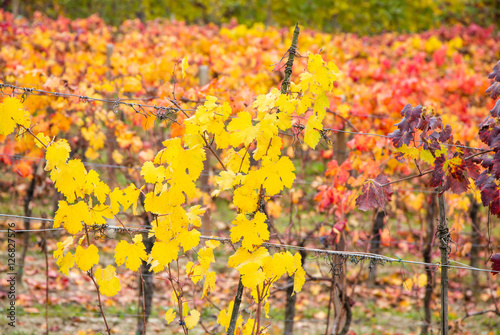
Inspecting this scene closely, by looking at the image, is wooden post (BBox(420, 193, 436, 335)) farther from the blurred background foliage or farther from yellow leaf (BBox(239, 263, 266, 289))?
the blurred background foliage

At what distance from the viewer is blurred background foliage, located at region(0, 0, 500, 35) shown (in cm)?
1811

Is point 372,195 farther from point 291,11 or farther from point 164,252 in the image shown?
point 291,11

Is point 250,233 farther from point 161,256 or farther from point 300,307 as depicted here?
point 300,307

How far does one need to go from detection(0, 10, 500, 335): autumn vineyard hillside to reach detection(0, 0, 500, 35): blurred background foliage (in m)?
9.94

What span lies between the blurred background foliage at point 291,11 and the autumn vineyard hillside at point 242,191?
32.6 ft

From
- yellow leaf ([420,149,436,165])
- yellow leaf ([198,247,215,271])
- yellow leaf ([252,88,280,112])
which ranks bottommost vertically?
yellow leaf ([198,247,215,271])

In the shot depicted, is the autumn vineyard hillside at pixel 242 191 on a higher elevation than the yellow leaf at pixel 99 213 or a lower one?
higher

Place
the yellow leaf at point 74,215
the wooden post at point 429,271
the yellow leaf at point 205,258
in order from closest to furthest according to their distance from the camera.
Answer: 1. the yellow leaf at point 74,215
2. the yellow leaf at point 205,258
3. the wooden post at point 429,271

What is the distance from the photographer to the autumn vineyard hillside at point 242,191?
171 centimetres

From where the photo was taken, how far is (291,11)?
18109mm

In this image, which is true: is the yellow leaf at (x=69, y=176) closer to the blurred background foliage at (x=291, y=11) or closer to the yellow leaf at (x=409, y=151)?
the yellow leaf at (x=409, y=151)

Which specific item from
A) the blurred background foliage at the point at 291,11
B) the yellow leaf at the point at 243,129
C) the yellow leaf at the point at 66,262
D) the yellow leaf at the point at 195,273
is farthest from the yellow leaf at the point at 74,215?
the blurred background foliage at the point at 291,11

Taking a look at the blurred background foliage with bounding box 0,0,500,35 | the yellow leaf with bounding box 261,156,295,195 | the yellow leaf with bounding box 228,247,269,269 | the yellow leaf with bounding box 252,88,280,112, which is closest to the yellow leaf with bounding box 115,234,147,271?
the yellow leaf with bounding box 228,247,269,269

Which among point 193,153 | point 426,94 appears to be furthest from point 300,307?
point 193,153
